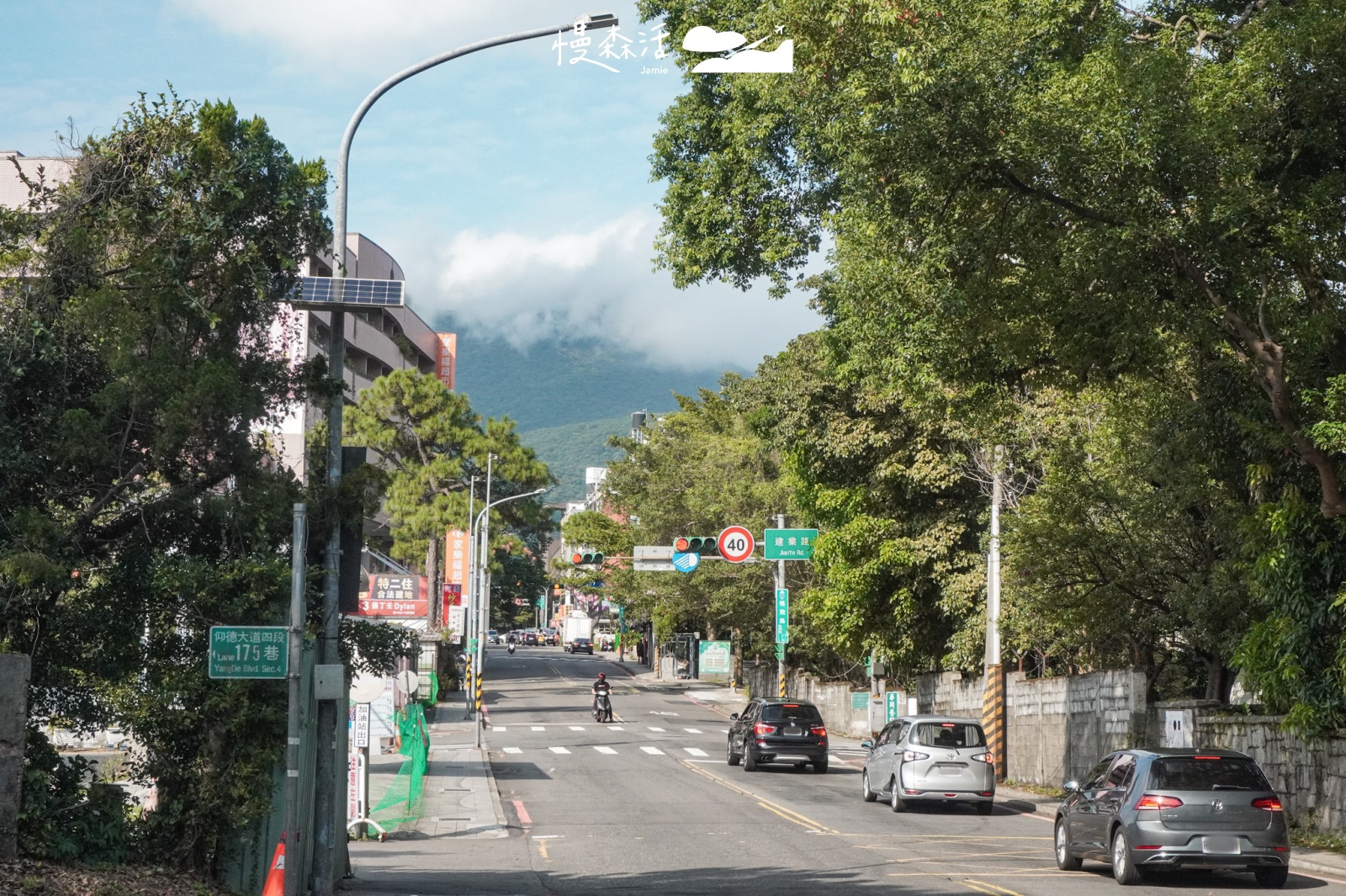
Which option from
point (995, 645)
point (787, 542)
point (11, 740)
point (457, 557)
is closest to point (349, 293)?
point (11, 740)

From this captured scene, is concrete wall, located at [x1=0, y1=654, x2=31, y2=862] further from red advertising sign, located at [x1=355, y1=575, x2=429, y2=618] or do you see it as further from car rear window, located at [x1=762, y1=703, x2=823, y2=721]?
car rear window, located at [x1=762, y1=703, x2=823, y2=721]

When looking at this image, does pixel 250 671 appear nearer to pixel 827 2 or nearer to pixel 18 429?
pixel 18 429

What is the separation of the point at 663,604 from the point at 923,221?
161 ft

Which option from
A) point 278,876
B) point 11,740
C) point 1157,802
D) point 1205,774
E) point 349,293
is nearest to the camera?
point 11,740

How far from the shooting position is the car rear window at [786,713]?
33500mm

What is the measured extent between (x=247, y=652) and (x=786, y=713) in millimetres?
22857

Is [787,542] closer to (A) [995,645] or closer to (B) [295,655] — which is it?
(A) [995,645]

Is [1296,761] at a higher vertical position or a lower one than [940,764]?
higher

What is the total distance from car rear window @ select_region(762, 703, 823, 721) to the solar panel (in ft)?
68.8

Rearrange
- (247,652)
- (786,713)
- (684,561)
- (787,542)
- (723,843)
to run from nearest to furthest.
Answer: (247,652), (723,843), (786,713), (684,561), (787,542)

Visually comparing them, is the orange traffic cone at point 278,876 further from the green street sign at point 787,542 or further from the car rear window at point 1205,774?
the green street sign at point 787,542

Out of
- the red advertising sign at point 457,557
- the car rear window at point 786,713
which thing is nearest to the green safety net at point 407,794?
the car rear window at point 786,713

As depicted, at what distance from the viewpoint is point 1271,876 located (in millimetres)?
15367

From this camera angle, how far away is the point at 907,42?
15.8 m
